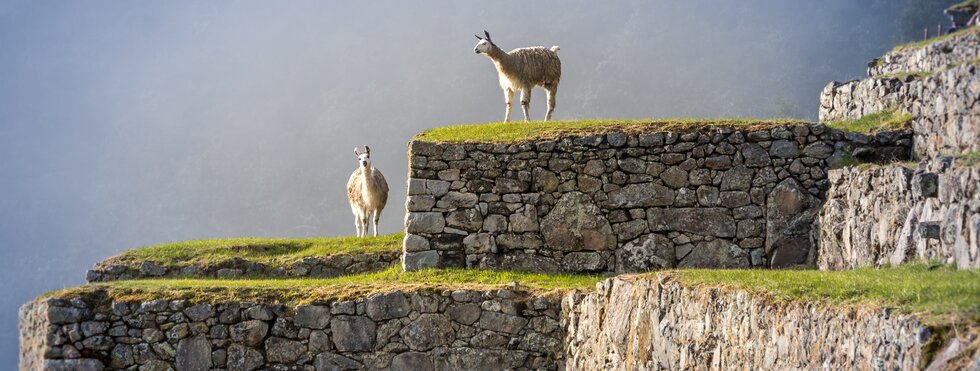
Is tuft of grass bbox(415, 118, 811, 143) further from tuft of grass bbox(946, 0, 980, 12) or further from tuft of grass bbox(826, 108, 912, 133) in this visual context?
tuft of grass bbox(946, 0, 980, 12)

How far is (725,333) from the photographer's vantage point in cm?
907

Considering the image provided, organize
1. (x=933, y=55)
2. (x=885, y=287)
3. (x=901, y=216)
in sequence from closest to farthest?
(x=885, y=287) → (x=901, y=216) → (x=933, y=55)

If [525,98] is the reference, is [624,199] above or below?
below

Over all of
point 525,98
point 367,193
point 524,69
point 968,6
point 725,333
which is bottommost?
point 725,333

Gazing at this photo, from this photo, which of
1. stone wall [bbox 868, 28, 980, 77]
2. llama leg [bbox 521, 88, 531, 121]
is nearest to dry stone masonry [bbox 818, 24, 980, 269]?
stone wall [bbox 868, 28, 980, 77]

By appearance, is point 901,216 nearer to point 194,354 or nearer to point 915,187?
point 915,187

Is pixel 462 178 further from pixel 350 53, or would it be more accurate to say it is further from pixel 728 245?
pixel 350 53

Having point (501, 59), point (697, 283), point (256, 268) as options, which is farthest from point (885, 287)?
point (501, 59)

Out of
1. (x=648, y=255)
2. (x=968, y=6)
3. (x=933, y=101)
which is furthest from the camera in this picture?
(x=968, y=6)

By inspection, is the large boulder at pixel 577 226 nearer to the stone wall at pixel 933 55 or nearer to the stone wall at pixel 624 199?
the stone wall at pixel 624 199

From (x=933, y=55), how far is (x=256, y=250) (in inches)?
423

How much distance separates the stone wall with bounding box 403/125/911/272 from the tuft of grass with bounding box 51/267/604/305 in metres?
0.47

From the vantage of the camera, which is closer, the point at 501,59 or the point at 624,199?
the point at 624,199

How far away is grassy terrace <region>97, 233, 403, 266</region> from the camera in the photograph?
1795 cm
